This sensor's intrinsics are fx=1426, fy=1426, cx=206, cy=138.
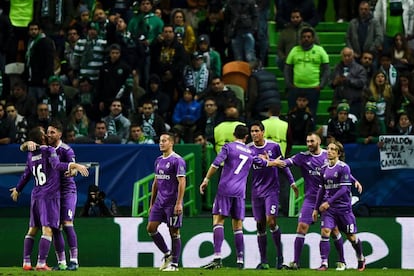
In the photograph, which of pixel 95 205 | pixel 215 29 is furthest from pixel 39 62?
pixel 95 205

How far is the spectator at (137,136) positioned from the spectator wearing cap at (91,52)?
8.62 ft

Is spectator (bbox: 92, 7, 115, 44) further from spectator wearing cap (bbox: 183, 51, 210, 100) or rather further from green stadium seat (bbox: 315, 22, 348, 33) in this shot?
green stadium seat (bbox: 315, 22, 348, 33)

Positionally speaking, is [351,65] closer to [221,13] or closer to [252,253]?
[221,13]

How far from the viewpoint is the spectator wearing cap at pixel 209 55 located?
95.1ft

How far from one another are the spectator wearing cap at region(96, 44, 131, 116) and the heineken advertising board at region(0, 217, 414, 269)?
4177mm

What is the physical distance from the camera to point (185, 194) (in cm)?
2603

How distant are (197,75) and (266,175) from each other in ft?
20.9

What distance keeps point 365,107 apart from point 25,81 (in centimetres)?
734

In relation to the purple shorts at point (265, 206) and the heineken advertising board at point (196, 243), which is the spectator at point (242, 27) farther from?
the purple shorts at point (265, 206)

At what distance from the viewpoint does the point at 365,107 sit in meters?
26.8

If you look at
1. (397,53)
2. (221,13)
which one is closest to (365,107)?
(397,53)

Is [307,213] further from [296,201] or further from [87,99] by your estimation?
[87,99]

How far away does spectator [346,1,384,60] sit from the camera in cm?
2944

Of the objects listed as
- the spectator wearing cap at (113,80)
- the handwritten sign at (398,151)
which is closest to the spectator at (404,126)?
the handwritten sign at (398,151)
